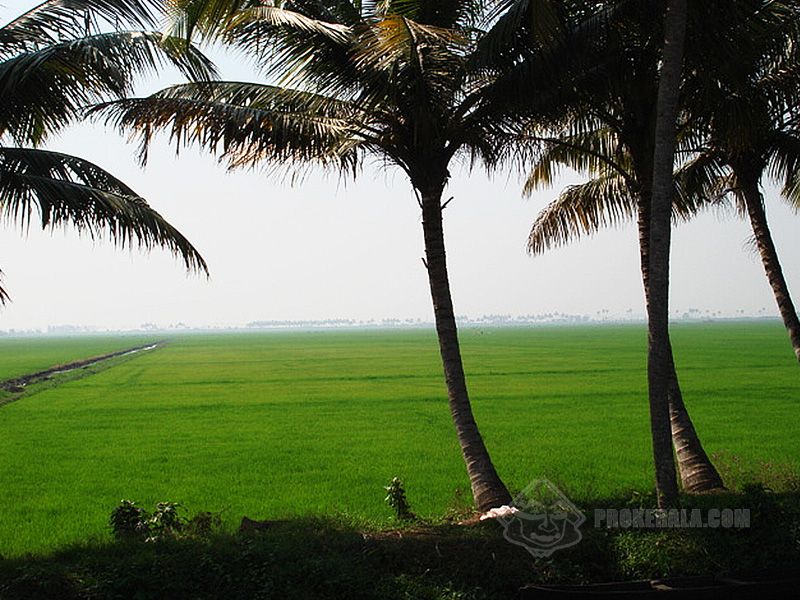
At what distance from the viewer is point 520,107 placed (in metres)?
8.91

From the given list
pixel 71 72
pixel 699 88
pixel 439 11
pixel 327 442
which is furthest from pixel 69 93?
pixel 327 442

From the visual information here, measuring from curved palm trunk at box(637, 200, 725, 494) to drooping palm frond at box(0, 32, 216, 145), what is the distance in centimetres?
599

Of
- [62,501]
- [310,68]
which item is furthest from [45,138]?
[62,501]

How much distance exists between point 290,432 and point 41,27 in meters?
13.9

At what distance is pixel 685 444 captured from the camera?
9.85m

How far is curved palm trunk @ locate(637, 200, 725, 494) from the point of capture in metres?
9.64

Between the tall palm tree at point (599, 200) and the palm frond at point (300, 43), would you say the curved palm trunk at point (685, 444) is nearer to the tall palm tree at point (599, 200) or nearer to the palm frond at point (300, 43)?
the tall palm tree at point (599, 200)

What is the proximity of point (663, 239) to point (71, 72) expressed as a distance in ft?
20.3

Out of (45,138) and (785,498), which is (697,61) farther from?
(45,138)

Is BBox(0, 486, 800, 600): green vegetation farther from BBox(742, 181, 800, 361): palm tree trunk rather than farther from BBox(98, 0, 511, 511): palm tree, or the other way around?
BBox(742, 181, 800, 361): palm tree trunk

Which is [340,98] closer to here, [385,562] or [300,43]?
[300,43]

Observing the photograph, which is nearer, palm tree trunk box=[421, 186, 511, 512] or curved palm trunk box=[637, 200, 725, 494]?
palm tree trunk box=[421, 186, 511, 512]

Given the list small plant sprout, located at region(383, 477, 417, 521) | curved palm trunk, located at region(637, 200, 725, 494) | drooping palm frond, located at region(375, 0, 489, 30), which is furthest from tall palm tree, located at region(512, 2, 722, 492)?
small plant sprout, located at region(383, 477, 417, 521)

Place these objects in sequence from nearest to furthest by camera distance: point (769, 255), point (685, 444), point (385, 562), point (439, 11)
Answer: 1. point (385, 562)
2. point (439, 11)
3. point (685, 444)
4. point (769, 255)
